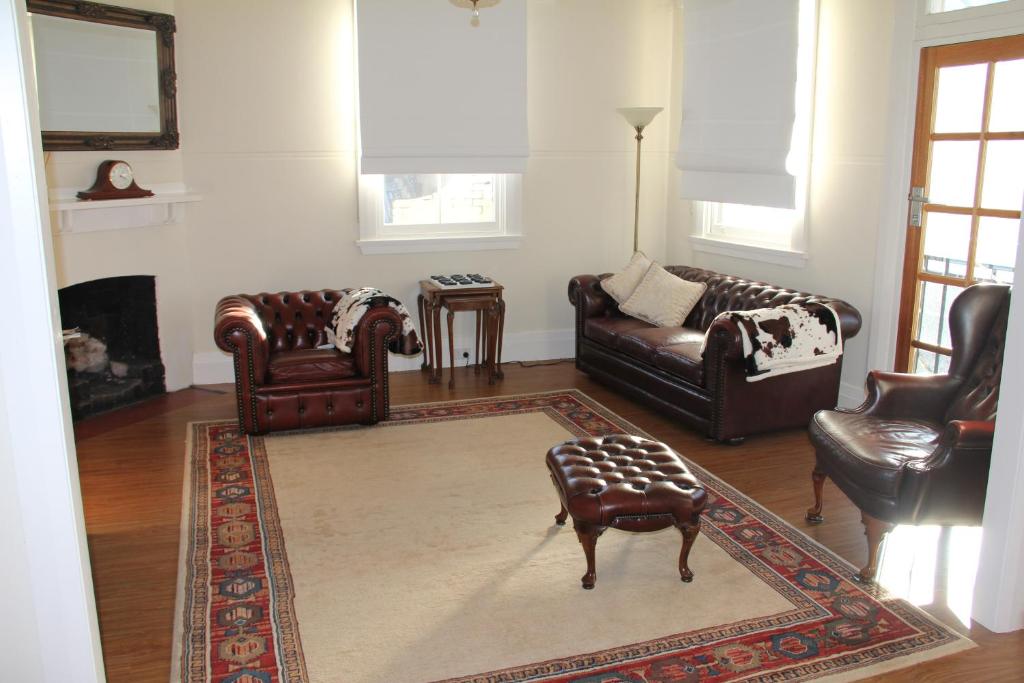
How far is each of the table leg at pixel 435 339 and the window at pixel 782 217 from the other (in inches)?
83.6

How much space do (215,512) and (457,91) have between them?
141 inches

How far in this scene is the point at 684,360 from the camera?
513 centimetres

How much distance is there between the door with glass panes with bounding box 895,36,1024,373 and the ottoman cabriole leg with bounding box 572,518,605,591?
8.19 feet

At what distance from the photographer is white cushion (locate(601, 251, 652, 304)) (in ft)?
20.6

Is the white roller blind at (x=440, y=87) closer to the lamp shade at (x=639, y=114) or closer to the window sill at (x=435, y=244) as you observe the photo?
the window sill at (x=435, y=244)

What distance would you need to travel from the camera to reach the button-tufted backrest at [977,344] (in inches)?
150

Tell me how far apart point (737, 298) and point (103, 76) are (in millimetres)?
4141

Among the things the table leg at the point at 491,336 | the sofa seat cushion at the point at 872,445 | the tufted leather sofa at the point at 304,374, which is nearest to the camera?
the sofa seat cushion at the point at 872,445

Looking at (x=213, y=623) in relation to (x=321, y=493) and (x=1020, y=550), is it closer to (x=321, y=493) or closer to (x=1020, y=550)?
(x=321, y=493)

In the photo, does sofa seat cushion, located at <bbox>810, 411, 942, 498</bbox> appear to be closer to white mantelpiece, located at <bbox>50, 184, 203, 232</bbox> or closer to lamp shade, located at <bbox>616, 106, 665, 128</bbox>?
lamp shade, located at <bbox>616, 106, 665, 128</bbox>

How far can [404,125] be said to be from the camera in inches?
247

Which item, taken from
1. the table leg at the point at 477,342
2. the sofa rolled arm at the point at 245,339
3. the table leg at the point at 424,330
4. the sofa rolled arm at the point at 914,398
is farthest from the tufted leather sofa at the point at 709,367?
the sofa rolled arm at the point at 245,339

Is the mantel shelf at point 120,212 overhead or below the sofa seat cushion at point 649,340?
overhead

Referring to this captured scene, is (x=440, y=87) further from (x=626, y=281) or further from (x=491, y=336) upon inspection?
(x=626, y=281)
